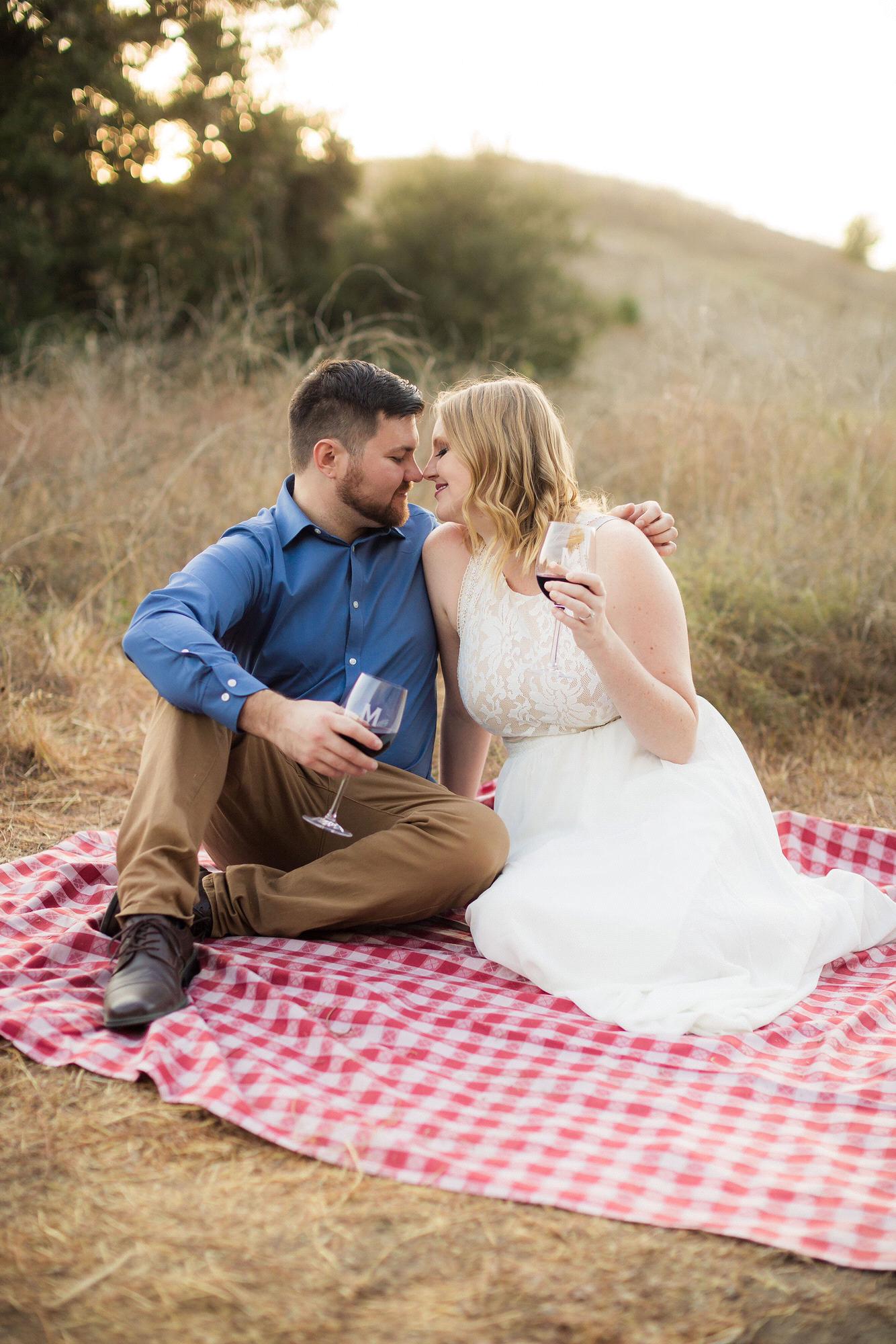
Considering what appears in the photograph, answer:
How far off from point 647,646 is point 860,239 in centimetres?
2755

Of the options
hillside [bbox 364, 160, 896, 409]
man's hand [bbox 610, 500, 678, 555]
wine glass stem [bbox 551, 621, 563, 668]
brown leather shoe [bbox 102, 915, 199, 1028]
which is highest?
hillside [bbox 364, 160, 896, 409]

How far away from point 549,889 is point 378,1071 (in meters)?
0.67

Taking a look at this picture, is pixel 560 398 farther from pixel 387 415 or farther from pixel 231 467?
pixel 387 415

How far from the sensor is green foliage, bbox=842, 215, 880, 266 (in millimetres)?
26516

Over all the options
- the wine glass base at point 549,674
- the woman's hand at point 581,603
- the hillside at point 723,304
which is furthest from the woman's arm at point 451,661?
the hillside at point 723,304

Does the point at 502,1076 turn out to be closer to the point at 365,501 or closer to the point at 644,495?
the point at 365,501

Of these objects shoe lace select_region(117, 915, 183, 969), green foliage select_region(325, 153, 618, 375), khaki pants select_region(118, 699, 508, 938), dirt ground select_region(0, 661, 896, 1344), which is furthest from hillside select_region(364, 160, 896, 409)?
dirt ground select_region(0, 661, 896, 1344)

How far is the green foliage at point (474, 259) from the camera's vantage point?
13.7m

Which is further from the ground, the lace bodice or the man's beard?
the man's beard

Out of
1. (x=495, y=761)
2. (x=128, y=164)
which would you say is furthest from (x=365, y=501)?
(x=128, y=164)

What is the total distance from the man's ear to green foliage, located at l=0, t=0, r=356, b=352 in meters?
7.05

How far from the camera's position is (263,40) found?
462 inches

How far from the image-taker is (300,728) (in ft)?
8.15

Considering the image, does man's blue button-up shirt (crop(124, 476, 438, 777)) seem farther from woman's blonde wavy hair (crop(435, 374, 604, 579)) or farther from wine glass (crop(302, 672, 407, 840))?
wine glass (crop(302, 672, 407, 840))
